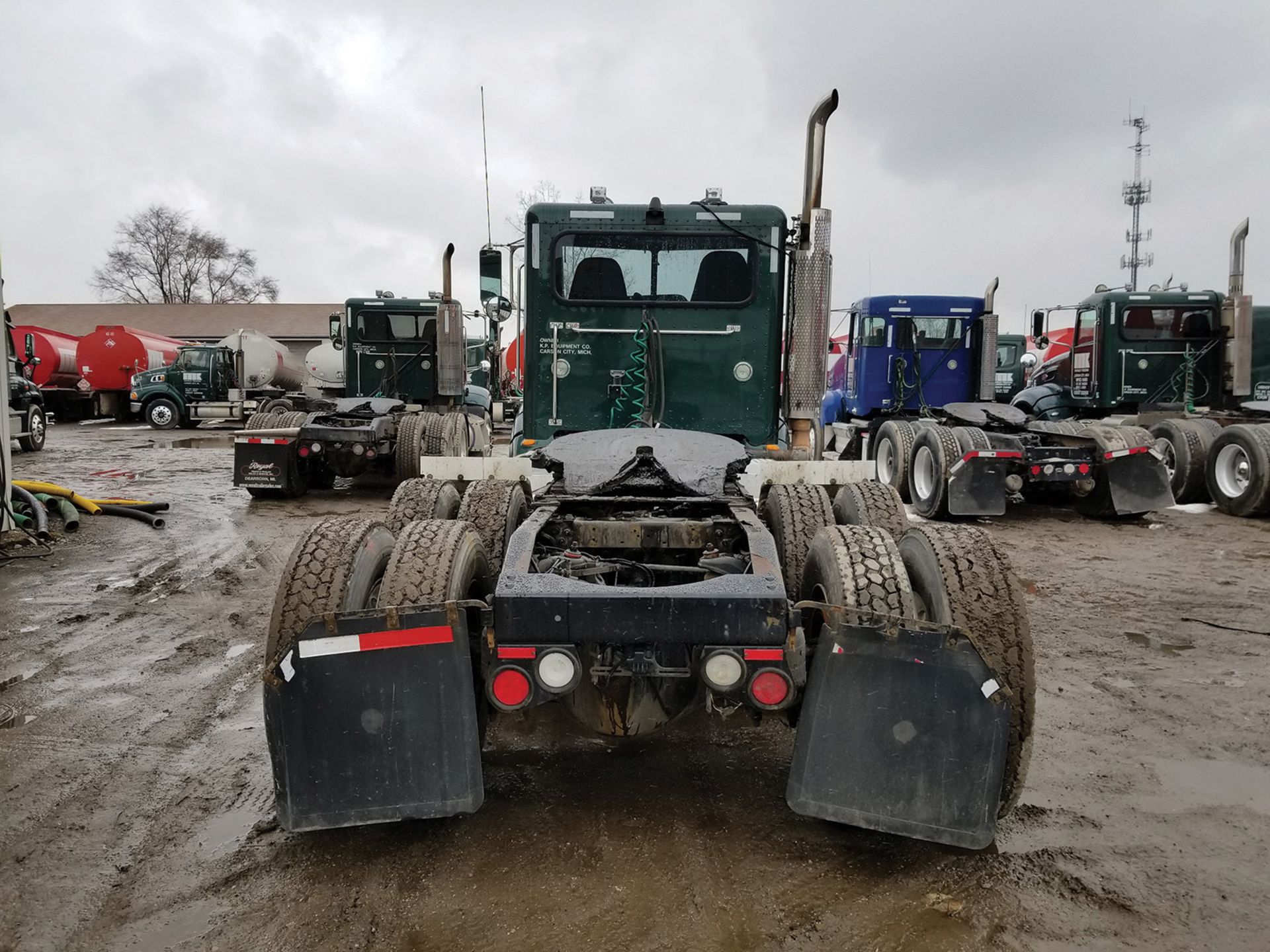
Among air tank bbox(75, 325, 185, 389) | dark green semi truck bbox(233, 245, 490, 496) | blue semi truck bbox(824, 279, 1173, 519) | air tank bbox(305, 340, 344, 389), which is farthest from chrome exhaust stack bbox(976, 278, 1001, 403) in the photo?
air tank bbox(75, 325, 185, 389)

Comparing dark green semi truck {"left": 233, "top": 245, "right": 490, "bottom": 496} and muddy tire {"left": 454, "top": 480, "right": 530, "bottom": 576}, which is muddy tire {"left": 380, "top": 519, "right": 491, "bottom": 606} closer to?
muddy tire {"left": 454, "top": 480, "right": 530, "bottom": 576}

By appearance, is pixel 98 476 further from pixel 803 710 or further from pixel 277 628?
pixel 803 710

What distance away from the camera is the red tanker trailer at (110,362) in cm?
2666

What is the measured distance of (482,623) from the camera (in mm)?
2711

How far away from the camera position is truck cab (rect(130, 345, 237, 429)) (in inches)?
955

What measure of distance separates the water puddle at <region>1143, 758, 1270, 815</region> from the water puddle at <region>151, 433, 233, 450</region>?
18258 millimetres

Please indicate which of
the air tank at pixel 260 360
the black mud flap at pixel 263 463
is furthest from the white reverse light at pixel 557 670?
the air tank at pixel 260 360

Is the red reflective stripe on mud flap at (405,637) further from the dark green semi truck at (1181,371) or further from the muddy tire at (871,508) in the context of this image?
the dark green semi truck at (1181,371)

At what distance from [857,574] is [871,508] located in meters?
1.76

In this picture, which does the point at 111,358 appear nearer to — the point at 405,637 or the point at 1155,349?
the point at 1155,349

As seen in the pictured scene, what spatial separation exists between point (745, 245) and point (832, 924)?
4571 millimetres

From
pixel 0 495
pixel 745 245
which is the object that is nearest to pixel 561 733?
pixel 745 245

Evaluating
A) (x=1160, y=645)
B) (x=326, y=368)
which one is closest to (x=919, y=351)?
(x=1160, y=645)

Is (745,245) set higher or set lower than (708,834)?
higher
